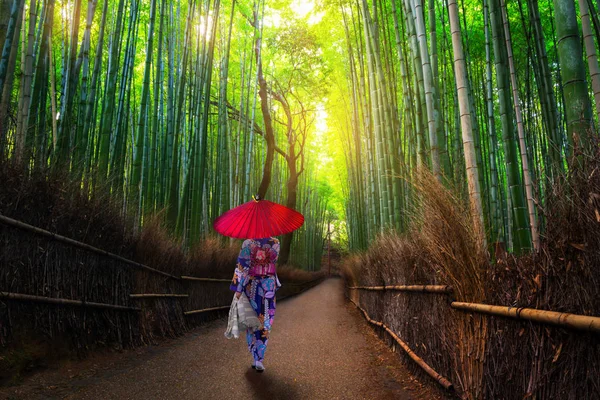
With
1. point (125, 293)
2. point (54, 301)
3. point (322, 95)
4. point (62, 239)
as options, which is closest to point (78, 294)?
point (54, 301)

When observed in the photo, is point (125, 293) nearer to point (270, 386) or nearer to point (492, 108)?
point (270, 386)

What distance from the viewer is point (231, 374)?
9.79ft

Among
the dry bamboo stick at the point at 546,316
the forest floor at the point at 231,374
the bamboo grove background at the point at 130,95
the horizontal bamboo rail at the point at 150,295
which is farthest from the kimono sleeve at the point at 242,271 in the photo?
the dry bamboo stick at the point at 546,316

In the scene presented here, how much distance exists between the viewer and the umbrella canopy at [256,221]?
3326 millimetres

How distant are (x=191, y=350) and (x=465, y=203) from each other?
2703 millimetres

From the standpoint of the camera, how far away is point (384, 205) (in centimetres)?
607

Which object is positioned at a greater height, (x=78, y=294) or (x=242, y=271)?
(x=242, y=271)

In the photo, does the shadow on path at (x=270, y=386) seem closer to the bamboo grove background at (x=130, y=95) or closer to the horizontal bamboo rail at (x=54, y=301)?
the horizontal bamboo rail at (x=54, y=301)

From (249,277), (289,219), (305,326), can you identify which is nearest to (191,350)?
(249,277)

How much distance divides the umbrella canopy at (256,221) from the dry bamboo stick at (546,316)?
6.00 feet

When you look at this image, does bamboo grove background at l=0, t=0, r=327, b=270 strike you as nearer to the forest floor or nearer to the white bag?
the forest floor

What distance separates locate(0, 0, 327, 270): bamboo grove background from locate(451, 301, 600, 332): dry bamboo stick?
2.53 meters

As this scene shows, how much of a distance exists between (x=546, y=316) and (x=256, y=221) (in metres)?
2.37

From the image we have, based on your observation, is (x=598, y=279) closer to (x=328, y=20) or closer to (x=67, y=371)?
(x=67, y=371)
